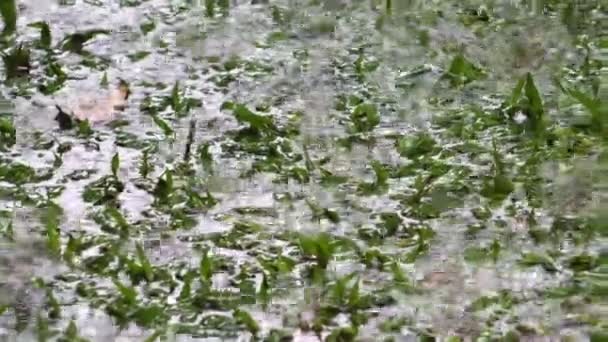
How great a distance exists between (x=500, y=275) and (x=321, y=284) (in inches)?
14.9

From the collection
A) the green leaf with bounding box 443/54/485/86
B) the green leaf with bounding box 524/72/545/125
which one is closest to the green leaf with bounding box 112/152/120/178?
the green leaf with bounding box 443/54/485/86

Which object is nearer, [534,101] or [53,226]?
[53,226]

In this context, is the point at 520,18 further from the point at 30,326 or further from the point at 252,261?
the point at 30,326

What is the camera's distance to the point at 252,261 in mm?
2207

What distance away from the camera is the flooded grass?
2084 mm

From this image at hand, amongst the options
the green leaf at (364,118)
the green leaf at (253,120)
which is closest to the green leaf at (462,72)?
the green leaf at (364,118)

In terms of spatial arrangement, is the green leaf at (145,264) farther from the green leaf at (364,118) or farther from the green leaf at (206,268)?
the green leaf at (364,118)

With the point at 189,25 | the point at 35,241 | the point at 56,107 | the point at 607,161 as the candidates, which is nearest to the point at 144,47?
the point at 189,25

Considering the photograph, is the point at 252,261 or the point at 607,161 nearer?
the point at 252,261

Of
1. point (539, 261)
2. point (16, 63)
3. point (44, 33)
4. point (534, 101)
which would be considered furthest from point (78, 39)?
point (539, 261)

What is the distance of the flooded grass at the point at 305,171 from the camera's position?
2084 mm

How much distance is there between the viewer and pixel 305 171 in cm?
249

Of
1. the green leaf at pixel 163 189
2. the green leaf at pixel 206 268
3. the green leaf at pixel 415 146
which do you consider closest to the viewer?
the green leaf at pixel 206 268

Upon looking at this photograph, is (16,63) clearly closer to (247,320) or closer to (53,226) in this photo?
(53,226)
